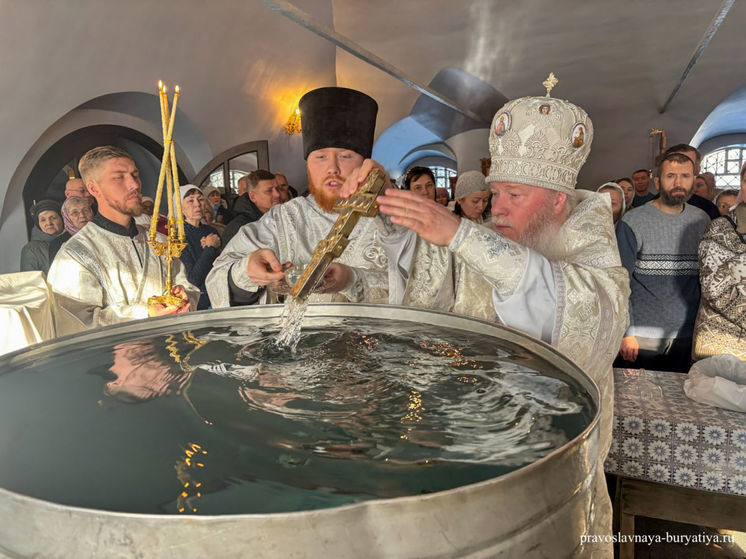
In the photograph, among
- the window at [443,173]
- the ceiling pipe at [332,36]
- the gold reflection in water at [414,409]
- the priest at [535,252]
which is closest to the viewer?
the gold reflection in water at [414,409]

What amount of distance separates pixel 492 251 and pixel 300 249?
1.34 m

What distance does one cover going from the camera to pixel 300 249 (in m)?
2.50

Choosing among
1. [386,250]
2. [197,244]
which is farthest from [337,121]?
[197,244]

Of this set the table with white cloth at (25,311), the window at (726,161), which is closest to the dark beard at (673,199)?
the table with white cloth at (25,311)

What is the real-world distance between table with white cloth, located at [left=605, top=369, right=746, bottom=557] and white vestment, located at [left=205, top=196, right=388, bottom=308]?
1245 mm

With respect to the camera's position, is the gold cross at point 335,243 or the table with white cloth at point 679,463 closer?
the gold cross at point 335,243

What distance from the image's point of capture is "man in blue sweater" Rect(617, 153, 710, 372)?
3.31 metres

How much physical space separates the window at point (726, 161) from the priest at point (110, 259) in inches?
451

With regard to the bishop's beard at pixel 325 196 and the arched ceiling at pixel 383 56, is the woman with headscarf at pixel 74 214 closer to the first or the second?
the arched ceiling at pixel 383 56

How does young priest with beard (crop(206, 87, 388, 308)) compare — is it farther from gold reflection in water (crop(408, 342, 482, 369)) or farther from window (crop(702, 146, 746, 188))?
window (crop(702, 146, 746, 188))

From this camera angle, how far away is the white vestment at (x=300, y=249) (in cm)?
215

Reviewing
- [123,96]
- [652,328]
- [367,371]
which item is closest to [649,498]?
[652,328]

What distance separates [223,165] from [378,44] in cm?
454

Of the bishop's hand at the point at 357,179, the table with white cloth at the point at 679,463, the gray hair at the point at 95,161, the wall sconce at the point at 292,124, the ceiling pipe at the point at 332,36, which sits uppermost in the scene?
the ceiling pipe at the point at 332,36
